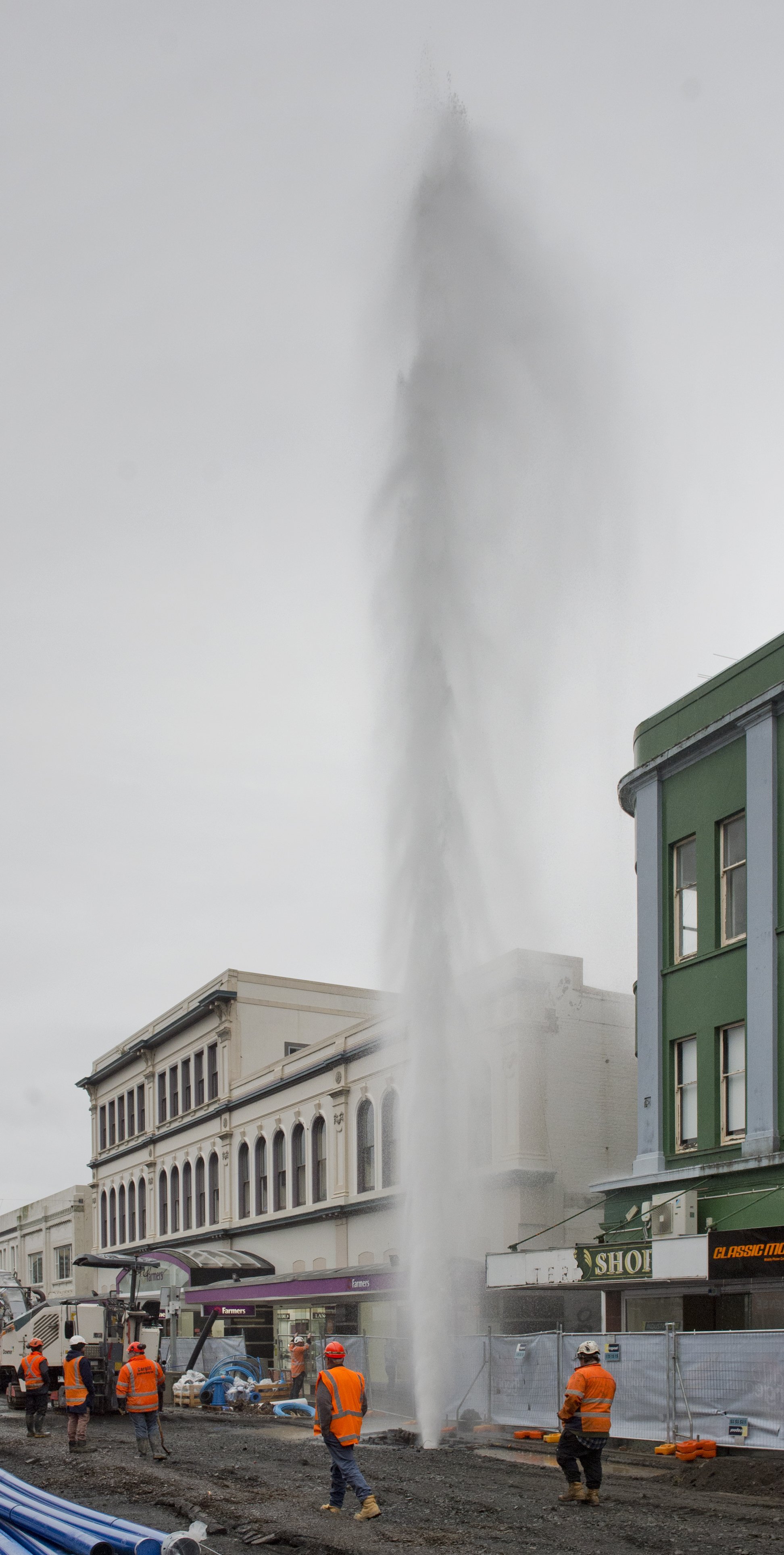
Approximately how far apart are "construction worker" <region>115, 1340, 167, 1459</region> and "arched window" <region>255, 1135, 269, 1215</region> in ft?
103

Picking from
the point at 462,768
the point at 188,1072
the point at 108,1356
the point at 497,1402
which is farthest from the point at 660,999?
the point at 188,1072

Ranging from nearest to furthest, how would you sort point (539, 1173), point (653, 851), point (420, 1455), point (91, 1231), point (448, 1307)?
point (420, 1455) → point (448, 1307) → point (653, 851) → point (539, 1173) → point (91, 1231)

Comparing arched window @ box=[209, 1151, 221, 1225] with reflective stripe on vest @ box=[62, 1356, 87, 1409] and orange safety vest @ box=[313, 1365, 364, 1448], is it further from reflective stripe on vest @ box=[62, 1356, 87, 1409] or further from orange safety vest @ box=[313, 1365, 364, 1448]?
orange safety vest @ box=[313, 1365, 364, 1448]

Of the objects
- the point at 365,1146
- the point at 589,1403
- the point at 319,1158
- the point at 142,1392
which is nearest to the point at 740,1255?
the point at 589,1403

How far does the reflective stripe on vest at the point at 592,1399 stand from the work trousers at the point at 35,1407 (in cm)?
1131

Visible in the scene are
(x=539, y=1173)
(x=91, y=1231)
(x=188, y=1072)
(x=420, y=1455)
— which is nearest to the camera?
(x=420, y=1455)

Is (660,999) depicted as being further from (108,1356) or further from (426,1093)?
(108,1356)

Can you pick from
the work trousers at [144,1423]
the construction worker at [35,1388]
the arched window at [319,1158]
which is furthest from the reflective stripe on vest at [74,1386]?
the arched window at [319,1158]

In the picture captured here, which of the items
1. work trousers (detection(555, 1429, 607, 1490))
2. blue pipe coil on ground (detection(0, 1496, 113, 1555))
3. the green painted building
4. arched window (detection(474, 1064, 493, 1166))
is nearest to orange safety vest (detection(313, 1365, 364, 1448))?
work trousers (detection(555, 1429, 607, 1490))

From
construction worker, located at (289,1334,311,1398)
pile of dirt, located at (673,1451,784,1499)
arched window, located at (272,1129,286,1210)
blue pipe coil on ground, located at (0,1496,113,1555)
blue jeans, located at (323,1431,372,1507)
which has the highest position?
blue pipe coil on ground, located at (0,1496,113,1555)

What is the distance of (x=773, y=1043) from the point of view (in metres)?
23.4

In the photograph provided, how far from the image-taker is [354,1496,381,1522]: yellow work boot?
1358 cm

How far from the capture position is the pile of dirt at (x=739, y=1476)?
52.9ft

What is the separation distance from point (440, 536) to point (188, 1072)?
4069cm
